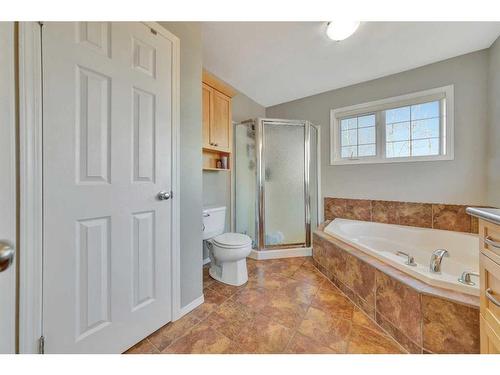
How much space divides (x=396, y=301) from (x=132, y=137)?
180 centimetres

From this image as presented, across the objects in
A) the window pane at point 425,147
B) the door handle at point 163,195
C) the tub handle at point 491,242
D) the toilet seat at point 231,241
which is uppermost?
the window pane at point 425,147

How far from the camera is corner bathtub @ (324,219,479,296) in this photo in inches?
51.6

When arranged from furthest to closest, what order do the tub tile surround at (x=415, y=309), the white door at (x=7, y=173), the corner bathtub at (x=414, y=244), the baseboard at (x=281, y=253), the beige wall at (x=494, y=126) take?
the baseboard at (x=281, y=253) < the beige wall at (x=494, y=126) < the corner bathtub at (x=414, y=244) < the tub tile surround at (x=415, y=309) < the white door at (x=7, y=173)

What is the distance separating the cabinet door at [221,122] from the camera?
1922 millimetres

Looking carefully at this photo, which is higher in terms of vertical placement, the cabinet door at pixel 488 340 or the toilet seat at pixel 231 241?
the toilet seat at pixel 231 241

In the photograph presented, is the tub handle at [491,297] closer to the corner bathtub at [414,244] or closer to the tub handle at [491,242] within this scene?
the tub handle at [491,242]

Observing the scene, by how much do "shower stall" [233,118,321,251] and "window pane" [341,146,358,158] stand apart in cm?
47

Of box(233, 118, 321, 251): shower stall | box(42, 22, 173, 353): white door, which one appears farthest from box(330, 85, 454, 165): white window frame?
box(42, 22, 173, 353): white door

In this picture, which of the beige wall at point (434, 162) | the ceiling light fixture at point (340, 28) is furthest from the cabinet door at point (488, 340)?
the ceiling light fixture at point (340, 28)

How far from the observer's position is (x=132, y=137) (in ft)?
3.38

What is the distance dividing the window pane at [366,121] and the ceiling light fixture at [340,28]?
1.28 meters
